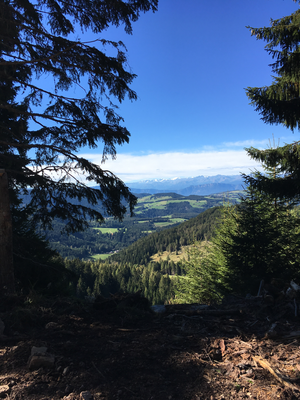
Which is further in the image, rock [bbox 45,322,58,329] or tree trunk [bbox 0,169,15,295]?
tree trunk [bbox 0,169,15,295]

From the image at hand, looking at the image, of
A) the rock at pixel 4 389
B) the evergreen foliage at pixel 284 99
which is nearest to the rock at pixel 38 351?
the rock at pixel 4 389

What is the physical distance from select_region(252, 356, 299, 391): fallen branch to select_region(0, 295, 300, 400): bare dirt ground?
0.03 feet

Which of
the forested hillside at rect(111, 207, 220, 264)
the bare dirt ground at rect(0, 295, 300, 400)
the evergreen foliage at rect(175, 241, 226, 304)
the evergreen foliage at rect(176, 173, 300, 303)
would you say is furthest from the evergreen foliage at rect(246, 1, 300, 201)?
the forested hillside at rect(111, 207, 220, 264)

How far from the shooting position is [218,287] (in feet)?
36.1

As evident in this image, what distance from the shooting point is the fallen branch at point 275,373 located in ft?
6.72

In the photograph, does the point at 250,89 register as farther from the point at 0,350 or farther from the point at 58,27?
the point at 0,350

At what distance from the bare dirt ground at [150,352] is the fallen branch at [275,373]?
0.01 metres

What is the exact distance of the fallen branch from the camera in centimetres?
205

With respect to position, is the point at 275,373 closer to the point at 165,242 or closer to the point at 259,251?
the point at 259,251

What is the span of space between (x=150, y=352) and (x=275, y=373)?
152 cm

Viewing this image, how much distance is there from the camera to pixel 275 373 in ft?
7.31

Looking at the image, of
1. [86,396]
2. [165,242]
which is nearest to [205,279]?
[86,396]

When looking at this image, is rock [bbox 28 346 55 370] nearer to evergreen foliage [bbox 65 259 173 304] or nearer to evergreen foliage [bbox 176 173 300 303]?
evergreen foliage [bbox 176 173 300 303]

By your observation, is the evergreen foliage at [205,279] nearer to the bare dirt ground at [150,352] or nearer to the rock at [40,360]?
the bare dirt ground at [150,352]
